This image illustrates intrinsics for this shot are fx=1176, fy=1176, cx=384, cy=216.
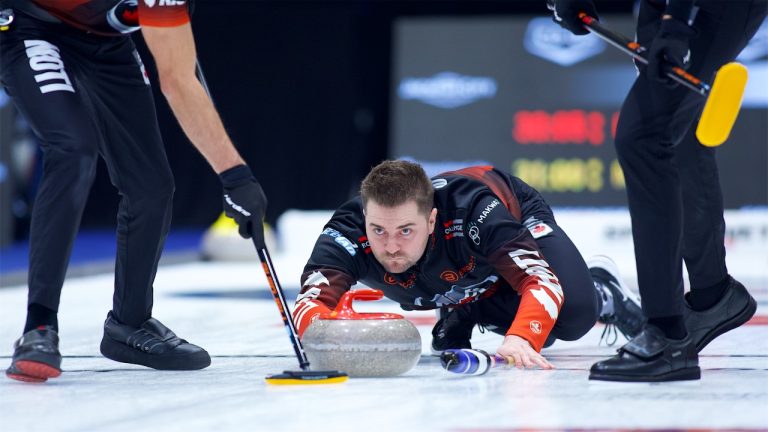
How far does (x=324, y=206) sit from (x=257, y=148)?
96cm

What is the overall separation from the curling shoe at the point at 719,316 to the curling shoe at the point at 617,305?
493 millimetres

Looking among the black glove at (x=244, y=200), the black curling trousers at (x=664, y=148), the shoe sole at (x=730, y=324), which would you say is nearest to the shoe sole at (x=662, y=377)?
the black curling trousers at (x=664, y=148)

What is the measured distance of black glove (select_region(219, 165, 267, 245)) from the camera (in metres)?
2.88

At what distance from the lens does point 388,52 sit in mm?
11539

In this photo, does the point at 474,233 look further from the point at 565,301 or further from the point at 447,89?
the point at 447,89

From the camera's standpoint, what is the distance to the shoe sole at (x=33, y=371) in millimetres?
2916

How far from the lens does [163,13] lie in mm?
2850

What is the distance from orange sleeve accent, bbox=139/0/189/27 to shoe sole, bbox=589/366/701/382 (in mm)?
1353

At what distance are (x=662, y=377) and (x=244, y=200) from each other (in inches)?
43.8

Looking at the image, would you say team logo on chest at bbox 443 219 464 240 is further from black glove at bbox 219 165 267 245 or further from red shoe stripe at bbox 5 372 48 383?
red shoe stripe at bbox 5 372 48 383

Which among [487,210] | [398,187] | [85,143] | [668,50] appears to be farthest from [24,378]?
[668,50]

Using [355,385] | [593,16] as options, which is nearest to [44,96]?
[355,385]

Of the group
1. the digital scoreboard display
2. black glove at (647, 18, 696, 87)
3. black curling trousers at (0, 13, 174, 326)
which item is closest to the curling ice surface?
black curling trousers at (0, 13, 174, 326)

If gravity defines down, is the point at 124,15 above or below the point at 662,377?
above
